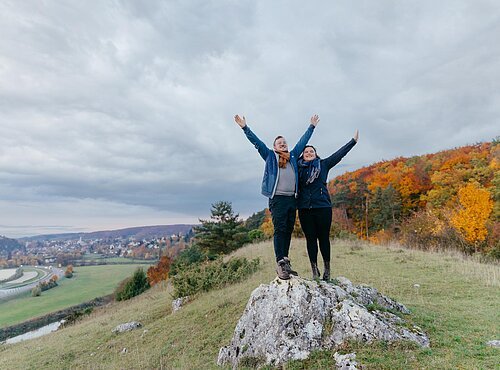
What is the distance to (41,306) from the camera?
38.6 m

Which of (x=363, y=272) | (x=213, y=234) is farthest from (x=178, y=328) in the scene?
(x=213, y=234)

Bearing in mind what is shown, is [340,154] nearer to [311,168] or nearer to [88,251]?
[311,168]

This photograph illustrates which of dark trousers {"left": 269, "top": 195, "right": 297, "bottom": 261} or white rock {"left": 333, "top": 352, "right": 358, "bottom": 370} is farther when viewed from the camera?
dark trousers {"left": 269, "top": 195, "right": 297, "bottom": 261}

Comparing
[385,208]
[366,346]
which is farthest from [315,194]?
[385,208]

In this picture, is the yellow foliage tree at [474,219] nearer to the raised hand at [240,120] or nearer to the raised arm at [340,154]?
the raised arm at [340,154]

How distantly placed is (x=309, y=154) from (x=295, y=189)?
0.71m

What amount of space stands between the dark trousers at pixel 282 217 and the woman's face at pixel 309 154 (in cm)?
74

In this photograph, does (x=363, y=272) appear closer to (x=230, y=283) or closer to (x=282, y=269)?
(x=230, y=283)

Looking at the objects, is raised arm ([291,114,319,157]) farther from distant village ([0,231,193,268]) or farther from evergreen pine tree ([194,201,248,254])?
distant village ([0,231,193,268])

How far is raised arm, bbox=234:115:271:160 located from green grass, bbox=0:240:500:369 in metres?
3.12

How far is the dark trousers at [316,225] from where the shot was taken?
17.6ft

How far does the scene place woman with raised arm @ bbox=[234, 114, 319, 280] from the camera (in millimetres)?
5105

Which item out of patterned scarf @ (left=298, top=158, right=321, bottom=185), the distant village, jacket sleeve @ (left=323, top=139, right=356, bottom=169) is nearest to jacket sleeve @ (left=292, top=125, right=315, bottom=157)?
patterned scarf @ (left=298, top=158, right=321, bottom=185)

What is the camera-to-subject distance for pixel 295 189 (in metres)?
5.20
